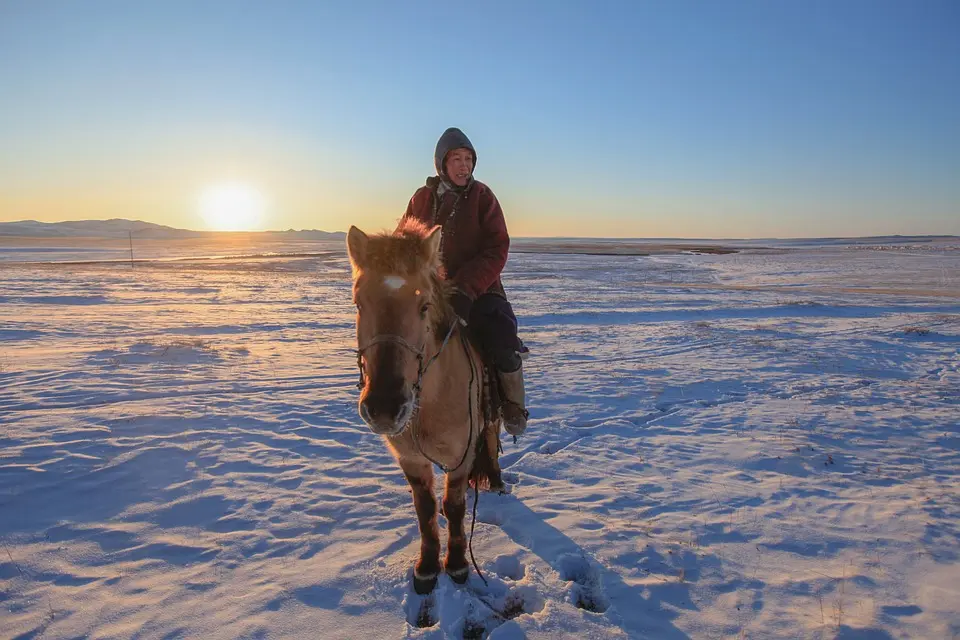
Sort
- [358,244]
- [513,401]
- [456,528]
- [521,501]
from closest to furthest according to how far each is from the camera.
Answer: [358,244]
[456,528]
[513,401]
[521,501]

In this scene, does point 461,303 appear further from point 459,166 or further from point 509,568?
point 509,568

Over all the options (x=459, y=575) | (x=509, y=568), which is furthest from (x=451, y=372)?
(x=509, y=568)

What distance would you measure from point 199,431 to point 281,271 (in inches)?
1386

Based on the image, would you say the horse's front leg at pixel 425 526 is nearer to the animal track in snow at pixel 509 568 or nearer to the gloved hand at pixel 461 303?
the animal track in snow at pixel 509 568

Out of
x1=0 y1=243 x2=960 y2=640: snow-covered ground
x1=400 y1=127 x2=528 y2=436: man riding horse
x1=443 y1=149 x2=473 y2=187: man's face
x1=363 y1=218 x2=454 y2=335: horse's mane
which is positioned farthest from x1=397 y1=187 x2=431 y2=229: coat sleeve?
x1=0 y1=243 x2=960 y2=640: snow-covered ground

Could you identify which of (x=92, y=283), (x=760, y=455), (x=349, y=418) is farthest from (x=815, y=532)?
(x=92, y=283)

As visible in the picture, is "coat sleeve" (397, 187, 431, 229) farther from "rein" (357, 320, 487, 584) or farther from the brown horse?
"rein" (357, 320, 487, 584)

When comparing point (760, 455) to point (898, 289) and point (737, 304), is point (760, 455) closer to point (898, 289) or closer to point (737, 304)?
point (737, 304)

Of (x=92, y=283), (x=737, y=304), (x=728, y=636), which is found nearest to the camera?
(x=728, y=636)

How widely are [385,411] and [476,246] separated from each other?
2.33 metres

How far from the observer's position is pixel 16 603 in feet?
12.1

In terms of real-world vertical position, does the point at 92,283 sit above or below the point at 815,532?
above

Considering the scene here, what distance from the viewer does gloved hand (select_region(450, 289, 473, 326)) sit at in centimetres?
401

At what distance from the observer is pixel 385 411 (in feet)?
8.51
